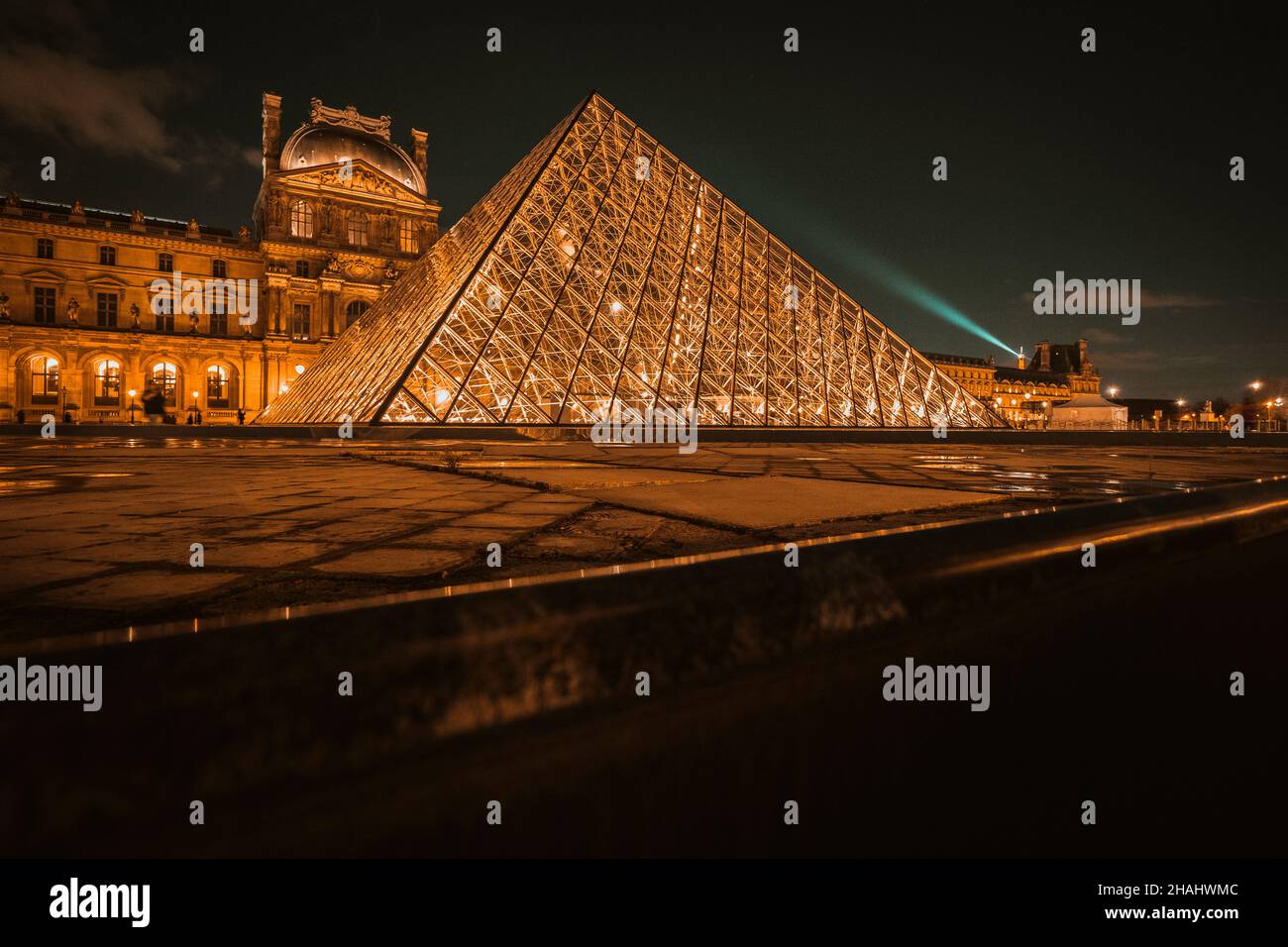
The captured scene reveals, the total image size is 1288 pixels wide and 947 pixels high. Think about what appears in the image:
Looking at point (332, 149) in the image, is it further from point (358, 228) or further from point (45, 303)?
point (45, 303)

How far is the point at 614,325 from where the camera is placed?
15648mm

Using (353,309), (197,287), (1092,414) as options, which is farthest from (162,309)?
(1092,414)

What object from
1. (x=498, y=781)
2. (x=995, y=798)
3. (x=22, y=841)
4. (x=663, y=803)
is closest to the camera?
(x=22, y=841)

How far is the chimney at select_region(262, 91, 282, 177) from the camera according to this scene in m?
49.0

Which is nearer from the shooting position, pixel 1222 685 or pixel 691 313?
pixel 1222 685

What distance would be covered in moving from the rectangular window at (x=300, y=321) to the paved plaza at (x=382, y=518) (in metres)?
40.2

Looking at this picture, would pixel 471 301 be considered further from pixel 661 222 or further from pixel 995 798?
pixel 995 798

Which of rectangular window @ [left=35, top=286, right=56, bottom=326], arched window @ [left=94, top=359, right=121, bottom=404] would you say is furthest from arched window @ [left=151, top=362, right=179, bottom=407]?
rectangular window @ [left=35, top=286, right=56, bottom=326]

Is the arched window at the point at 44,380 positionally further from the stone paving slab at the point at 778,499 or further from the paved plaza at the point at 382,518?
the stone paving slab at the point at 778,499

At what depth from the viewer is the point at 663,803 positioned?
1.00 meters
